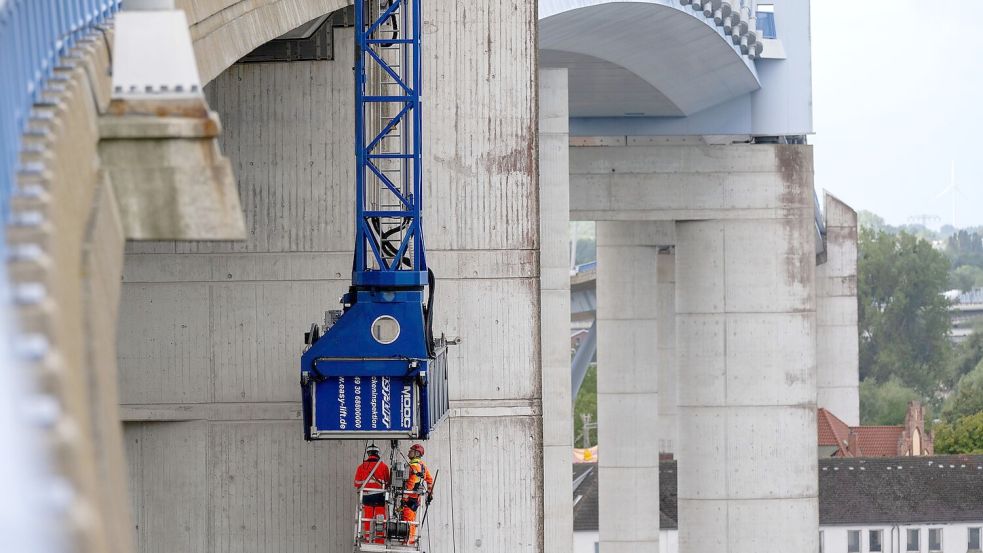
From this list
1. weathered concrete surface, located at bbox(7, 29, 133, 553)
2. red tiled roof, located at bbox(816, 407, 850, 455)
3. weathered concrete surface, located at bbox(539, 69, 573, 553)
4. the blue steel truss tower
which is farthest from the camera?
red tiled roof, located at bbox(816, 407, 850, 455)

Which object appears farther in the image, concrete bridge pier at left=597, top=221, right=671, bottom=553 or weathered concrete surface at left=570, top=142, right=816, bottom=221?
concrete bridge pier at left=597, top=221, right=671, bottom=553

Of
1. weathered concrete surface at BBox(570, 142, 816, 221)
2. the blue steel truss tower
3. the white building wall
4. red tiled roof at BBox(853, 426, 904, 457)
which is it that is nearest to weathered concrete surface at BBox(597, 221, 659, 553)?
weathered concrete surface at BBox(570, 142, 816, 221)

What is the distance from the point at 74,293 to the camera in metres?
5.33

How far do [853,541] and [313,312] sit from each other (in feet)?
153

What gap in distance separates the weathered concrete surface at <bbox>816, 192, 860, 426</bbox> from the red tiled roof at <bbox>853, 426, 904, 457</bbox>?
1473cm

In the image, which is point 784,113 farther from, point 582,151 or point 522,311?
point 522,311

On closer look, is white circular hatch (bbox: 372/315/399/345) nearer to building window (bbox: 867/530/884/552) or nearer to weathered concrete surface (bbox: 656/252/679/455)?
Answer: weathered concrete surface (bbox: 656/252/679/455)

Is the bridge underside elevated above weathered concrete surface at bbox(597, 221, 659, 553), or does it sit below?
above

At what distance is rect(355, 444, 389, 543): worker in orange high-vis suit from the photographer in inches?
690

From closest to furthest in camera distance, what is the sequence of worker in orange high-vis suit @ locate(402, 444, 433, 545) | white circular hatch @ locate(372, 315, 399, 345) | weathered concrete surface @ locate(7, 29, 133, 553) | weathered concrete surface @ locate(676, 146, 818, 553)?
weathered concrete surface @ locate(7, 29, 133, 553), white circular hatch @ locate(372, 315, 399, 345), worker in orange high-vis suit @ locate(402, 444, 433, 545), weathered concrete surface @ locate(676, 146, 818, 553)

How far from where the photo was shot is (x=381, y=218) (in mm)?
18406

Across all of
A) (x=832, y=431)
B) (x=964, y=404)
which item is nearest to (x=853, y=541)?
(x=832, y=431)

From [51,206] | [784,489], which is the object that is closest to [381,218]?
Answer: [51,206]

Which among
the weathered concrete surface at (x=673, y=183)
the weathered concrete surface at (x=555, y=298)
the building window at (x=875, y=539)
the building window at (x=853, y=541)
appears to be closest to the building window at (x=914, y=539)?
the building window at (x=875, y=539)
